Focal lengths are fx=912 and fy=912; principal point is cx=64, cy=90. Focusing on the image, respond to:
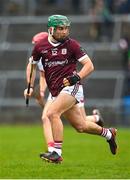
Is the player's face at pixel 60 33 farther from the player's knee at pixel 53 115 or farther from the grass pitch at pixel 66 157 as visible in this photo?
the grass pitch at pixel 66 157

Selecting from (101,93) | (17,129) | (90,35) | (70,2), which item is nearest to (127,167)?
(17,129)

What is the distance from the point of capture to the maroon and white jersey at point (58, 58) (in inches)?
597

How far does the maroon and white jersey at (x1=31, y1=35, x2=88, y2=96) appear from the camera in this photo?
49.8 ft

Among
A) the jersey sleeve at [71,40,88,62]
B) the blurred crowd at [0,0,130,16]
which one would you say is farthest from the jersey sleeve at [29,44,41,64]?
the blurred crowd at [0,0,130,16]

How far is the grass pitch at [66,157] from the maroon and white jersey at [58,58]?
4.66 ft

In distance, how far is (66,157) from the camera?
1831 cm

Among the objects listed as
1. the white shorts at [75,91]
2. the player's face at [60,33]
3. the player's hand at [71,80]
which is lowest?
the white shorts at [75,91]

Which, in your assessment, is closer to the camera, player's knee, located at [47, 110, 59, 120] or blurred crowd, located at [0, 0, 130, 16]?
player's knee, located at [47, 110, 59, 120]

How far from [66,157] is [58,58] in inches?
142

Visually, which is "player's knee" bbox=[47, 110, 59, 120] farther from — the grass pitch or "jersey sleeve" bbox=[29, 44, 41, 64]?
"jersey sleeve" bbox=[29, 44, 41, 64]

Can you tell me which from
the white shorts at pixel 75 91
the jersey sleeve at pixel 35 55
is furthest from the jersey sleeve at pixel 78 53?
the jersey sleeve at pixel 35 55

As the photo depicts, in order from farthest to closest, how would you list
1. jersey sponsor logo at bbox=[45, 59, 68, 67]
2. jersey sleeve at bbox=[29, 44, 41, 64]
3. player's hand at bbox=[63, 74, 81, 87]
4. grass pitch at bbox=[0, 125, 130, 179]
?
1. jersey sleeve at bbox=[29, 44, 41, 64]
2. jersey sponsor logo at bbox=[45, 59, 68, 67]
3. player's hand at bbox=[63, 74, 81, 87]
4. grass pitch at bbox=[0, 125, 130, 179]

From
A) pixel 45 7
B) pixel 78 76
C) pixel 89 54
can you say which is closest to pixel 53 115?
pixel 78 76

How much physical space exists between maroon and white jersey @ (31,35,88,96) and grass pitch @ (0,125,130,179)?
1421mm
